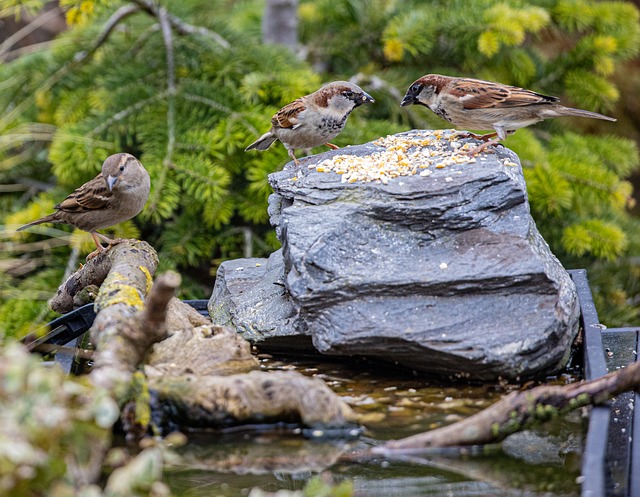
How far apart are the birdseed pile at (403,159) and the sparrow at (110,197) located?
1.05 metres

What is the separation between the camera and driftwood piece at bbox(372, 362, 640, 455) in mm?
2484

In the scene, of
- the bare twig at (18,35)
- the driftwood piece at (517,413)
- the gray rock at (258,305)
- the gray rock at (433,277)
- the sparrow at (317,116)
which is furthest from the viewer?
the bare twig at (18,35)

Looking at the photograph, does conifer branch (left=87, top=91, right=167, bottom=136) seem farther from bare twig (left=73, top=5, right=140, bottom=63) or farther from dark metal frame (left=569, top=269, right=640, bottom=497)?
dark metal frame (left=569, top=269, right=640, bottom=497)

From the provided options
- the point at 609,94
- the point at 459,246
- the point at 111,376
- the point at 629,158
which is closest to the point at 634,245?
the point at 629,158

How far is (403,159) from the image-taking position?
366 centimetres

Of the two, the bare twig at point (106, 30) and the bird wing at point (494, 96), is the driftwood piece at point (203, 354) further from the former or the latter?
the bare twig at point (106, 30)

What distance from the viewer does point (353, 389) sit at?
3.12 metres

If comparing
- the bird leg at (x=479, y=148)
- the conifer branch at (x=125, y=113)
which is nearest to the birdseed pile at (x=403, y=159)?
the bird leg at (x=479, y=148)

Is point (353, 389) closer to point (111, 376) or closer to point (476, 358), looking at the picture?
point (476, 358)

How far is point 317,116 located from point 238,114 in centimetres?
79

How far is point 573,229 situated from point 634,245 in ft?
4.00

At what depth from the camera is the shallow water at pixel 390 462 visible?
234 centimetres

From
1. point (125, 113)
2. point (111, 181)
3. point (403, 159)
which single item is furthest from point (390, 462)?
point (125, 113)

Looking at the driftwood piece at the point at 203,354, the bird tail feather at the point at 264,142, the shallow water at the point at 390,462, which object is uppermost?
the bird tail feather at the point at 264,142
